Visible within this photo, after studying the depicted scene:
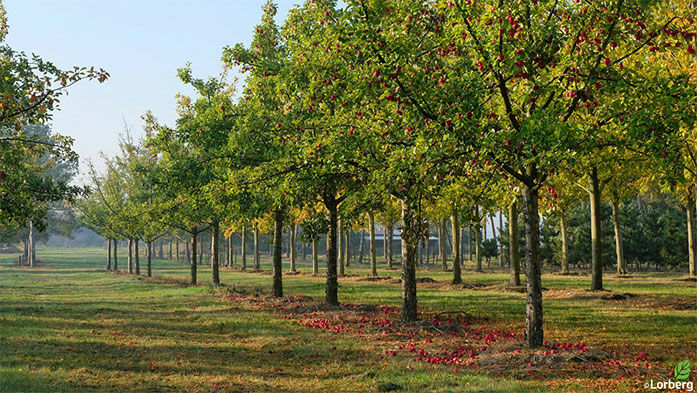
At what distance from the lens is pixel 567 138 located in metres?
9.33

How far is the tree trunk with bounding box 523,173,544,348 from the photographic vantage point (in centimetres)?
1112

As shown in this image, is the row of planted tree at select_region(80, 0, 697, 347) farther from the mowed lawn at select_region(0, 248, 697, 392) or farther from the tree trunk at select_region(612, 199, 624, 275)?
the tree trunk at select_region(612, 199, 624, 275)

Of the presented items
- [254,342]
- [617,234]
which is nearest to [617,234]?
[617,234]

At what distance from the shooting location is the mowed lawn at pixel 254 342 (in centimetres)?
927

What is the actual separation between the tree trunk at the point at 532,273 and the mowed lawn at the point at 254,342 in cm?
216

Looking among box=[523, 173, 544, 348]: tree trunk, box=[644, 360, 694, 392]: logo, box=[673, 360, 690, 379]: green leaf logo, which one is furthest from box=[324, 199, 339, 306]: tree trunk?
box=[644, 360, 694, 392]: logo

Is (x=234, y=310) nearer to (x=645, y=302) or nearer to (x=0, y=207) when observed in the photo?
(x=0, y=207)

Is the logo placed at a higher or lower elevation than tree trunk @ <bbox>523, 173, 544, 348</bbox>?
lower

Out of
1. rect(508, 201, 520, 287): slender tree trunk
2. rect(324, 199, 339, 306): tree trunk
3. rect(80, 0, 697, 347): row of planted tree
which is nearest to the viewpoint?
rect(80, 0, 697, 347): row of planted tree

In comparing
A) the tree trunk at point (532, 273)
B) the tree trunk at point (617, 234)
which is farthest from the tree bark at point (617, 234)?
the tree trunk at point (532, 273)

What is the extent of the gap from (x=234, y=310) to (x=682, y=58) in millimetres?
19422

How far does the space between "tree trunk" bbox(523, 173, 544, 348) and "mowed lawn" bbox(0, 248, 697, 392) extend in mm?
2159

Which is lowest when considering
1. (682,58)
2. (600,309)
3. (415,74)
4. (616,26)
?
(600,309)

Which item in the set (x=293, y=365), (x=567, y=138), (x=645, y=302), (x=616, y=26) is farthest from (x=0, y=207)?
(x=645, y=302)
